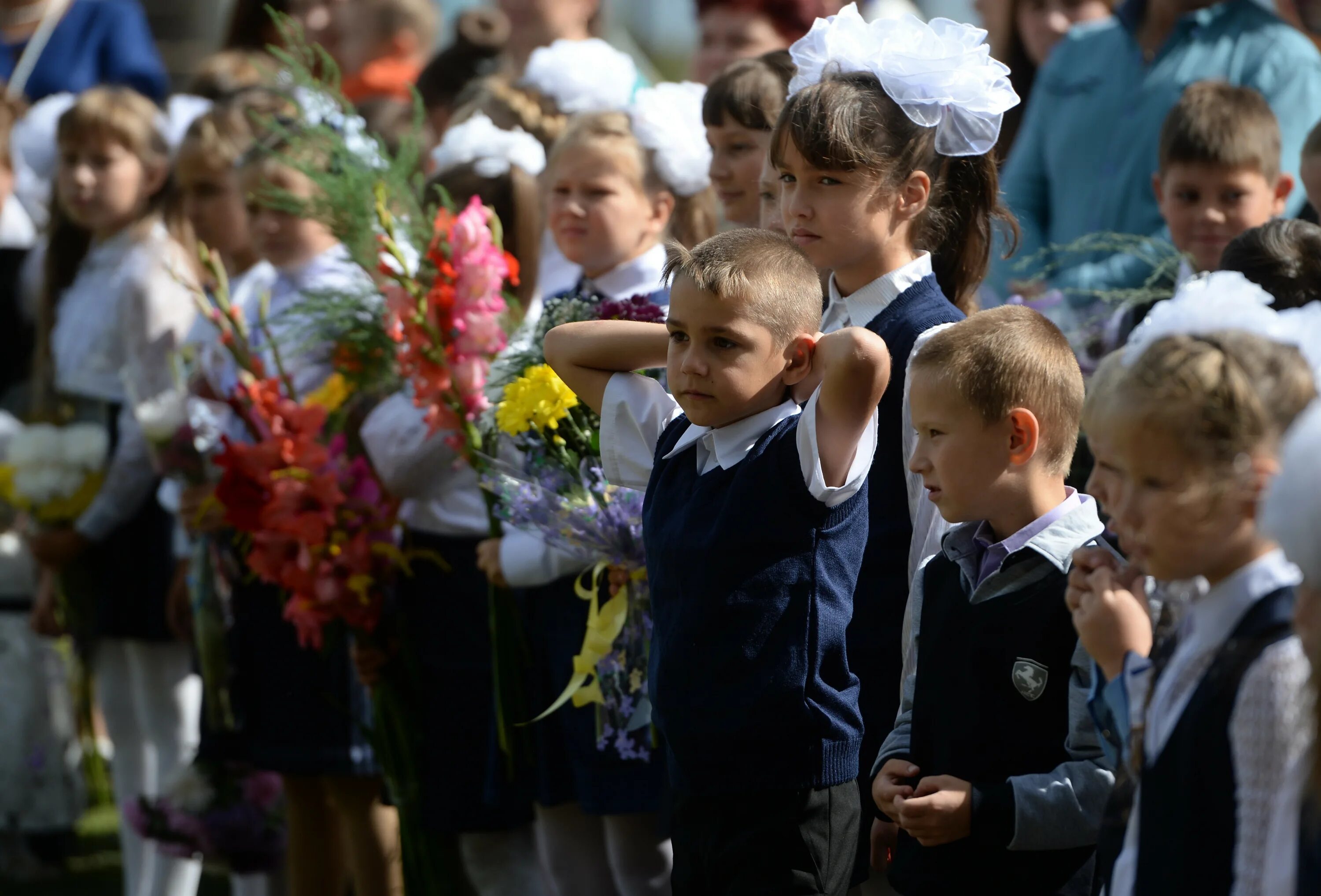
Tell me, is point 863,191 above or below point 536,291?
above

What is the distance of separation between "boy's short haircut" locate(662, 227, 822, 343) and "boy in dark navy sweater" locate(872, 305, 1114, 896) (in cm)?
22

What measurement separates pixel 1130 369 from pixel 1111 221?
2.61 metres

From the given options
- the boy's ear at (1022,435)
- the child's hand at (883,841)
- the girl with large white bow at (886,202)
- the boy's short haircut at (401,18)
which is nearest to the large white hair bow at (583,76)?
the girl with large white bow at (886,202)

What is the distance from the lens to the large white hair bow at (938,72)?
2879 mm

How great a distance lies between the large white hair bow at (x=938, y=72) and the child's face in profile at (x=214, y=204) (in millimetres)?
2810

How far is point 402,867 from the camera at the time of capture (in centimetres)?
397

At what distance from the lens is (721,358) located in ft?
8.51

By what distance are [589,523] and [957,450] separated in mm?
934

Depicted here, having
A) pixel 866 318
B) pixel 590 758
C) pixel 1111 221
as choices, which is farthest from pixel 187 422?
pixel 1111 221

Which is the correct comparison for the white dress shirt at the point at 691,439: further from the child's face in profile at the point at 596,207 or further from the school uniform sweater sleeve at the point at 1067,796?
the child's face in profile at the point at 596,207

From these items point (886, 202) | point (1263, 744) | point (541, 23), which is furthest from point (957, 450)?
point (541, 23)

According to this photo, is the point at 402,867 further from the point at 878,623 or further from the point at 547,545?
the point at 878,623

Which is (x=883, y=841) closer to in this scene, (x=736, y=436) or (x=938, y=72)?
(x=736, y=436)

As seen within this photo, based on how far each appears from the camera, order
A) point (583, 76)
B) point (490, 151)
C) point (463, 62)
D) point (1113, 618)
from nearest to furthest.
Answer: point (1113, 618), point (490, 151), point (583, 76), point (463, 62)
